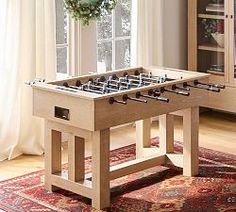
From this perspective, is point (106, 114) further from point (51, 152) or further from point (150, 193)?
point (150, 193)

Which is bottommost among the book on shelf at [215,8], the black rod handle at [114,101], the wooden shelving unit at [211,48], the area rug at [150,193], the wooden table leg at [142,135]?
the area rug at [150,193]

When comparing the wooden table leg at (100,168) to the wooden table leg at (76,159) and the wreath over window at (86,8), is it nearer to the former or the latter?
the wooden table leg at (76,159)

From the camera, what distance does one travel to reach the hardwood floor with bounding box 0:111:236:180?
16.0ft

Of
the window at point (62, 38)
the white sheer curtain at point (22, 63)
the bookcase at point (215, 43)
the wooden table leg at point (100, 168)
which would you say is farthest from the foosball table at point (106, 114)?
the bookcase at point (215, 43)

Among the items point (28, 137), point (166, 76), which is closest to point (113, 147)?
point (28, 137)

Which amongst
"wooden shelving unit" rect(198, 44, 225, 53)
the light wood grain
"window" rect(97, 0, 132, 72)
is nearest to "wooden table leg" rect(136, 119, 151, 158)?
the light wood grain

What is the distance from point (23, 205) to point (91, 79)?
98 cm

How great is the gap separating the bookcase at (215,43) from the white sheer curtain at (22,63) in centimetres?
180

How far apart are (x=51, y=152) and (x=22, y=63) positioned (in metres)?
1.06

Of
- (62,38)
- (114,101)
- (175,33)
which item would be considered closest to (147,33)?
(175,33)

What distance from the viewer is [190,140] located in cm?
458

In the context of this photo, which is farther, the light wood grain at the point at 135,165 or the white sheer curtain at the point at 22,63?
the white sheer curtain at the point at 22,63

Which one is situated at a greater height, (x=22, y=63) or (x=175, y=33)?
(x=175, y=33)

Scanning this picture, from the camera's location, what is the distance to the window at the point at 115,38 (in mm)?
5898
